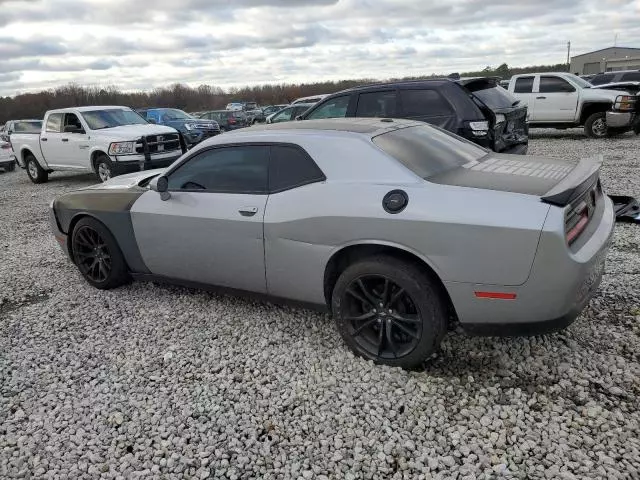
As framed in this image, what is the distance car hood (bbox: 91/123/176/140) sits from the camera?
1048 cm

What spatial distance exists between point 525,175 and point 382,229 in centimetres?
100

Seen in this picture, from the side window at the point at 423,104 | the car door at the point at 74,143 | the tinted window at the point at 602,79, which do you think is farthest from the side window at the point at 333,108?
the tinted window at the point at 602,79

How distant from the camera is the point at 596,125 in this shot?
520 inches

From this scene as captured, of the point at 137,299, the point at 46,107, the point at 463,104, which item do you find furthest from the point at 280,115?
the point at 46,107

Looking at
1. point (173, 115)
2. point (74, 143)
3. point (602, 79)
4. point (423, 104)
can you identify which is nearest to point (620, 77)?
point (602, 79)

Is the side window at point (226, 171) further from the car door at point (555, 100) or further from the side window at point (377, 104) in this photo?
the car door at point (555, 100)

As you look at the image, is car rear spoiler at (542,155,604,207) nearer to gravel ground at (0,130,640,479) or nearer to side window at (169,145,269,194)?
gravel ground at (0,130,640,479)

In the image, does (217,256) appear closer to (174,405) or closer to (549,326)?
(174,405)

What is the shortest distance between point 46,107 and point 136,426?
58177 mm

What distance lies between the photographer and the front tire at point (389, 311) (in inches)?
115

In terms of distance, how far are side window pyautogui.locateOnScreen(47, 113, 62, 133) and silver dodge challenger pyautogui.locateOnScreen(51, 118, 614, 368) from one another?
8.81 meters

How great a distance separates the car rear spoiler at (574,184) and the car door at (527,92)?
37.1 ft

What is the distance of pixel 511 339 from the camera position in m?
3.43

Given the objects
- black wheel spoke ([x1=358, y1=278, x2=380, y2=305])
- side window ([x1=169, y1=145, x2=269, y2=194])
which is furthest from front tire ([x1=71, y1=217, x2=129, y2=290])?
black wheel spoke ([x1=358, y1=278, x2=380, y2=305])
